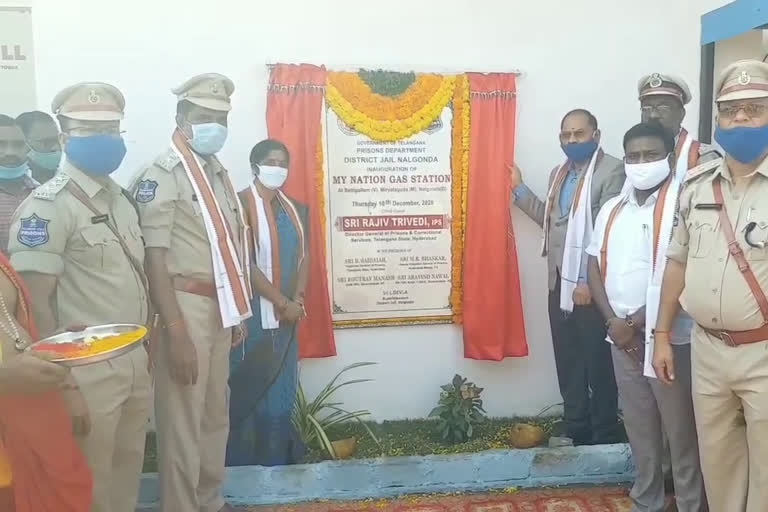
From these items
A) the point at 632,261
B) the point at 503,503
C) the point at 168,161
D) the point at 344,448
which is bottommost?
the point at 503,503

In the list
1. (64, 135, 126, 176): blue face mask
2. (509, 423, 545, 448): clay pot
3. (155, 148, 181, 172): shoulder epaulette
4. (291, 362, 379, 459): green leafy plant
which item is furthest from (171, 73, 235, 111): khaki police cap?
(509, 423, 545, 448): clay pot

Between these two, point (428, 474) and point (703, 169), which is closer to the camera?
point (703, 169)

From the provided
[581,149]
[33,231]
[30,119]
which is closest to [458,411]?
[581,149]

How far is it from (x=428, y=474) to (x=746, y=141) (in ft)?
8.03

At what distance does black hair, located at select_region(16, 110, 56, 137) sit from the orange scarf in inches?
53.9

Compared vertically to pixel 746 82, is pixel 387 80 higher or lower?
higher

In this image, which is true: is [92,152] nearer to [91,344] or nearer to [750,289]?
[91,344]

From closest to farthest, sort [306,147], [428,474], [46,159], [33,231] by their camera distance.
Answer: [33,231]
[46,159]
[428,474]
[306,147]

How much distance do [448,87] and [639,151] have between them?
1437mm

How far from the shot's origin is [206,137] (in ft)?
10.7

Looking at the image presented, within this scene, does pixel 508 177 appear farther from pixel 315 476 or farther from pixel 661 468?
pixel 315 476

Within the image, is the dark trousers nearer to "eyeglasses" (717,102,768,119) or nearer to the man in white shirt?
the man in white shirt

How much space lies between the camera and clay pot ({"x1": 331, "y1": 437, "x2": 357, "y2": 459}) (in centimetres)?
402

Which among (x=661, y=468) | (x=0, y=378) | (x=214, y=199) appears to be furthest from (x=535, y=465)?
(x=0, y=378)
